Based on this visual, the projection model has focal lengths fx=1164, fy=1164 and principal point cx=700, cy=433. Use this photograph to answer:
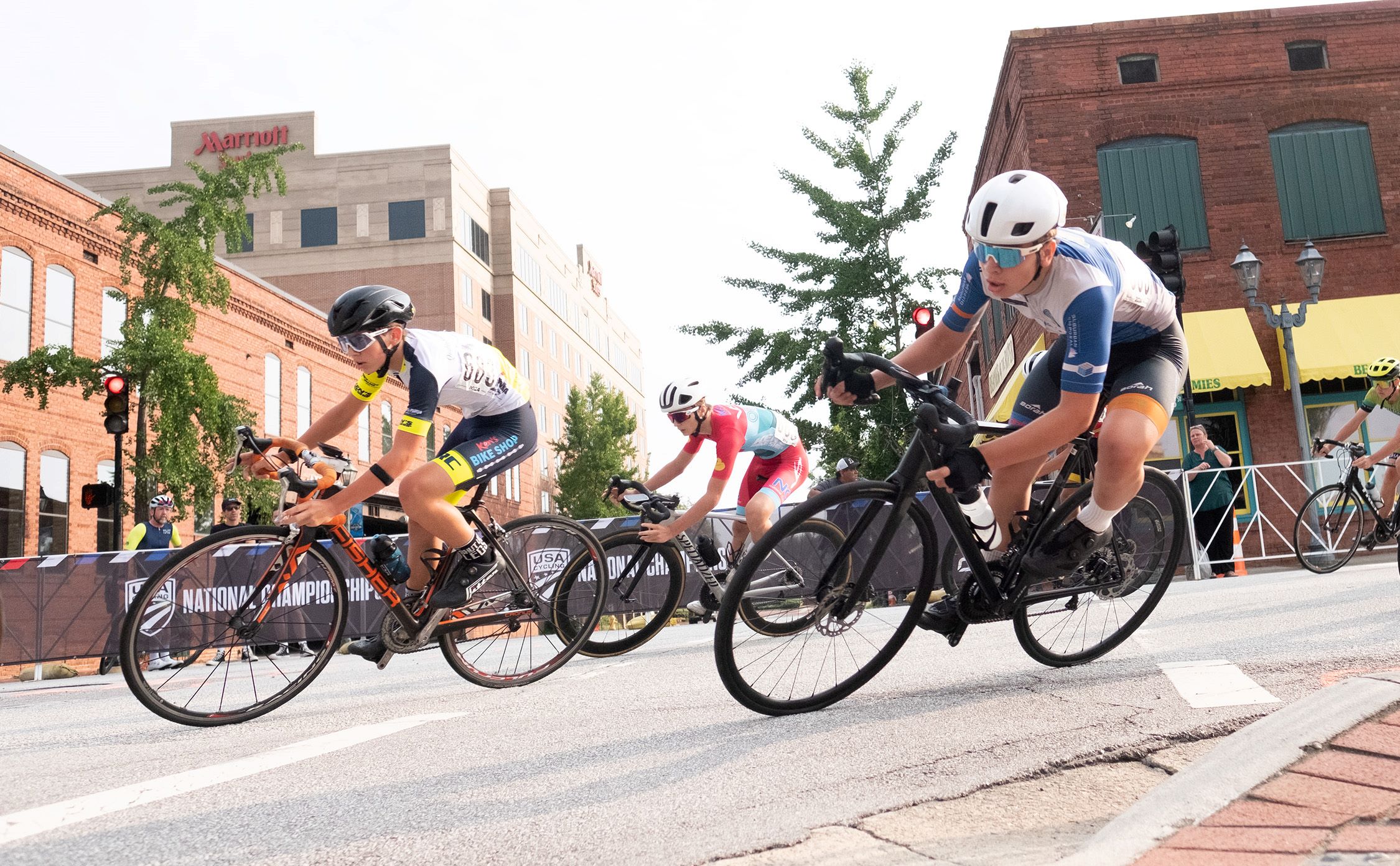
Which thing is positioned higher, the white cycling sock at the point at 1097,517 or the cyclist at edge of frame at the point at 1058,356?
the cyclist at edge of frame at the point at 1058,356

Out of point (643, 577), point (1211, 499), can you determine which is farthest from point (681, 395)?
point (1211, 499)

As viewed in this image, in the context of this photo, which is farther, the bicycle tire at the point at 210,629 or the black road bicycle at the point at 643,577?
the black road bicycle at the point at 643,577

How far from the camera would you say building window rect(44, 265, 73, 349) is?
85.8ft

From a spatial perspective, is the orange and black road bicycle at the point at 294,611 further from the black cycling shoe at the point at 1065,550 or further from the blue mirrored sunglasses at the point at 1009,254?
the blue mirrored sunglasses at the point at 1009,254

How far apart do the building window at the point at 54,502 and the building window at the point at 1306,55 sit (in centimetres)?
2866

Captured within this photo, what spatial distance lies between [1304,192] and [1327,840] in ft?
83.2

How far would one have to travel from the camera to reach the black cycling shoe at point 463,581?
5816 millimetres

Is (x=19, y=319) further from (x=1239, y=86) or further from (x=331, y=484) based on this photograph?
(x=1239, y=86)

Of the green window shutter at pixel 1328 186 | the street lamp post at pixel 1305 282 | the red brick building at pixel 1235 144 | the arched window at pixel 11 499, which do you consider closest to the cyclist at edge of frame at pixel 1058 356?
the street lamp post at pixel 1305 282

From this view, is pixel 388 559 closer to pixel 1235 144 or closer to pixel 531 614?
pixel 531 614

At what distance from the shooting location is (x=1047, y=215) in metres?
4.00

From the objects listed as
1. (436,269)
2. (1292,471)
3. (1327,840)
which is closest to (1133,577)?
(1327,840)

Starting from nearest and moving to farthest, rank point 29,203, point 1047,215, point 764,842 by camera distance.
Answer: point 764,842
point 1047,215
point 29,203

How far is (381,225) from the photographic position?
205ft
